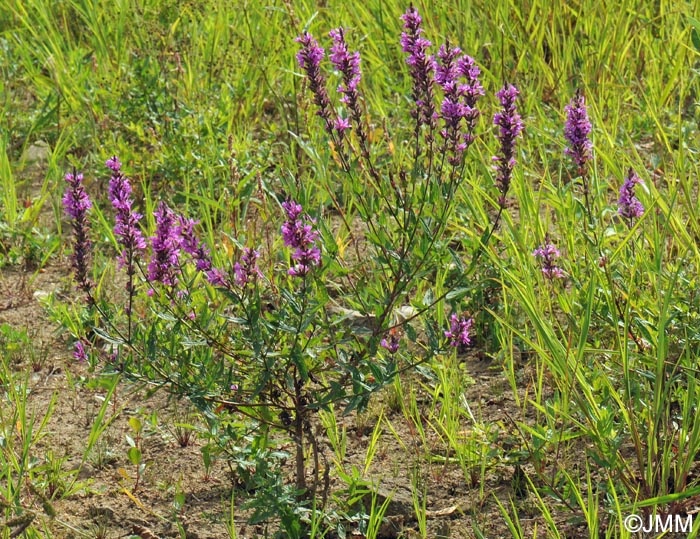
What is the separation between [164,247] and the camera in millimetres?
2250

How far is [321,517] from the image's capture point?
2299 millimetres

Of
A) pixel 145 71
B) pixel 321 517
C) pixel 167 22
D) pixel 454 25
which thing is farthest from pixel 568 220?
pixel 167 22

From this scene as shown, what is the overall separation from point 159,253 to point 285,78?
2.40 m

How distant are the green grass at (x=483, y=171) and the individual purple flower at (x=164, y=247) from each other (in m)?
0.19

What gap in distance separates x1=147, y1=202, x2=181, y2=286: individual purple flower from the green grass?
190 millimetres

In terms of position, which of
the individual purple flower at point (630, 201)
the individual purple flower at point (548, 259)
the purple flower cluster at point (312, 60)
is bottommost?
the individual purple flower at point (548, 259)

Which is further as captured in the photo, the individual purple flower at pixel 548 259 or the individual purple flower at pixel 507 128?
the individual purple flower at pixel 548 259

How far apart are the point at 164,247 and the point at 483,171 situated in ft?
5.19

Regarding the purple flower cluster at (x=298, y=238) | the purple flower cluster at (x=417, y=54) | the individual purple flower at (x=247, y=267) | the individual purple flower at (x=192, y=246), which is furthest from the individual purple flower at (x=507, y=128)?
the individual purple flower at (x=192, y=246)

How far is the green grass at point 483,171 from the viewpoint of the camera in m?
A: 2.44

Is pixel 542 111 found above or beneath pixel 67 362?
above

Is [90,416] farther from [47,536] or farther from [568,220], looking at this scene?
[568,220]

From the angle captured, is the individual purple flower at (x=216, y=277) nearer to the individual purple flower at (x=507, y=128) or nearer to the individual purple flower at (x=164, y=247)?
the individual purple flower at (x=164, y=247)

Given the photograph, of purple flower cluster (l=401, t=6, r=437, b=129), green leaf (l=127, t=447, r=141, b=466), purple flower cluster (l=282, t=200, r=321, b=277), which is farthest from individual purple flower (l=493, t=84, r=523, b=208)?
green leaf (l=127, t=447, r=141, b=466)
